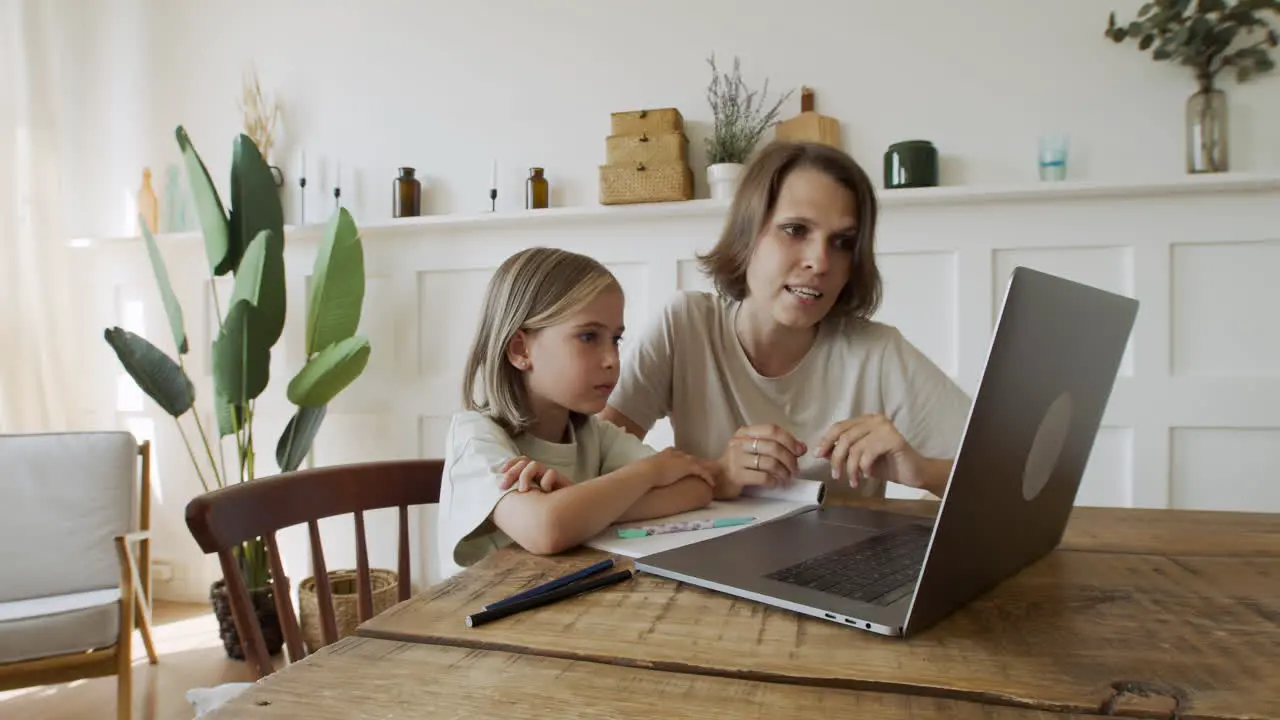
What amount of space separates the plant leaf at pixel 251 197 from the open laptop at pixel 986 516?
232cm

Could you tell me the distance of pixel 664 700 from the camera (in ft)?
1.58

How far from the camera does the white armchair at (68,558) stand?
184cm

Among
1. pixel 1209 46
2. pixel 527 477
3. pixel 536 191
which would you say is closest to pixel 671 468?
pixel 527 477

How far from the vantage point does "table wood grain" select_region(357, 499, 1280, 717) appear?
0.50 metres

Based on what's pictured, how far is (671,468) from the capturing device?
104 centimetres

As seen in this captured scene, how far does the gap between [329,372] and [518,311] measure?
1.53 meters

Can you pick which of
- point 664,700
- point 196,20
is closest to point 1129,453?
point 664,700

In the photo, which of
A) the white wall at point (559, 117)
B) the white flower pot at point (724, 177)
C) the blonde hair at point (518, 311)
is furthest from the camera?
the white flower pot at point (724, 177)

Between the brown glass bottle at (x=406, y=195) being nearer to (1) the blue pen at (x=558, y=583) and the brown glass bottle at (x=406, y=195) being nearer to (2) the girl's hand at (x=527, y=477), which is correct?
(2) the girl's hand at (x=527, y=477)

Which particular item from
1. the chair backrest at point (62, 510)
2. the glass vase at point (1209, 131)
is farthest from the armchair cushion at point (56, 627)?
the glass vase at point (1209, 131)

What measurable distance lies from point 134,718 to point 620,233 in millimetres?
1936

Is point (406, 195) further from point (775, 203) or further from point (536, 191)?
point (775, 203)

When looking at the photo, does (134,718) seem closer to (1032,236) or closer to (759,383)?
(759,383)

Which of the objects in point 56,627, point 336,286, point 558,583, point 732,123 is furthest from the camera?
point 336,286
